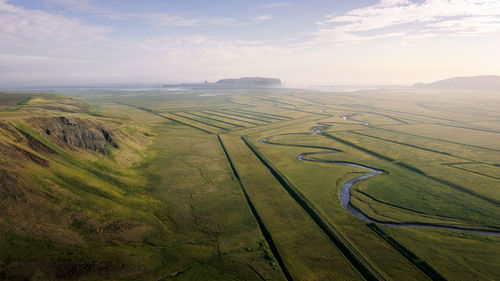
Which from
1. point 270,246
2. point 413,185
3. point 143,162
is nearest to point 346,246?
point 270,246

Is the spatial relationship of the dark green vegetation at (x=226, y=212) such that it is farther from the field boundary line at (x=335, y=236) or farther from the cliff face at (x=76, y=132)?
the cliff face at (x=76, y=132)

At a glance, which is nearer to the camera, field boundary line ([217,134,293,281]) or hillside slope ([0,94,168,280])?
hillside slope ([0,94,168,280])

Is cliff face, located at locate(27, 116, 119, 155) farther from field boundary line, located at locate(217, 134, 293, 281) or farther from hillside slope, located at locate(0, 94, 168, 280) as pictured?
field boundary line, located at locate(217, 134, 293, 281)

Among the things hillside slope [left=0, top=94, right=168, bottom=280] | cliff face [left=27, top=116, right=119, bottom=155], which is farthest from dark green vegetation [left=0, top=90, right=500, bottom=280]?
cliff face [left=27, top=116, right=119, bottom=155]

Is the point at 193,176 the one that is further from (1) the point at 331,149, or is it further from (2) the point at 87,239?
(1) the point at 331,149

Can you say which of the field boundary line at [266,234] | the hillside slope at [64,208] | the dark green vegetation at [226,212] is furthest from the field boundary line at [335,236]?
the hillside slope at [64,208]

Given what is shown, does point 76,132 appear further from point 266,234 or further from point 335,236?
point 335,236

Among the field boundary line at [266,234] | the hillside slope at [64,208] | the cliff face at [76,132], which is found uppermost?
the cliff face at [76,132]

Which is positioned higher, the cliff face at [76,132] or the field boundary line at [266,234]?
the cliff face at [76,132]

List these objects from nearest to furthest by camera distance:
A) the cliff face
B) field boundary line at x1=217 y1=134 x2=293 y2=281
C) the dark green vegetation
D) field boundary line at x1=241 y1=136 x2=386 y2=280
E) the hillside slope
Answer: the hillside slope, the dark green vegetation, field boundary line at x1=241 y1=136 x2=386 y2=280, field boundary line at x1=217 y1=134 x2=293 y2=281, the cliff face
